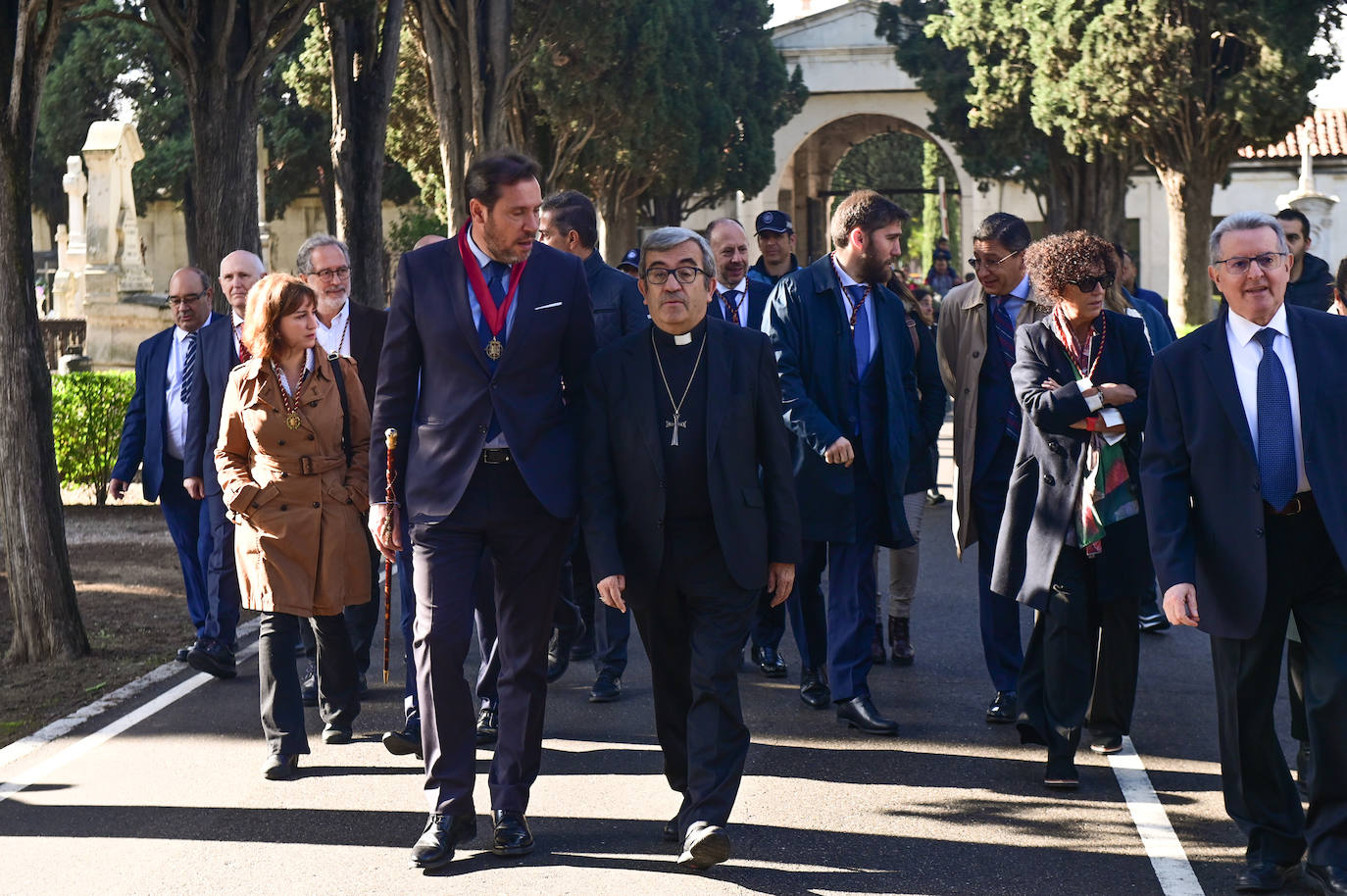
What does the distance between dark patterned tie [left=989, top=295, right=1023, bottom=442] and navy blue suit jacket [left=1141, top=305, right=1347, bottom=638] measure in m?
2.04

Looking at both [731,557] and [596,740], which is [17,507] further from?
[731,557]

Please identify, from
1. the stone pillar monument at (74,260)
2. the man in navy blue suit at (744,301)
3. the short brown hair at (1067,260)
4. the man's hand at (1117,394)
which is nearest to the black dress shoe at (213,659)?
the man in navy blue suit at (744,301)

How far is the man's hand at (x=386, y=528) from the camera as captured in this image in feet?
19.1

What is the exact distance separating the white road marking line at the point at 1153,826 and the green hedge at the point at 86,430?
10.5 meters

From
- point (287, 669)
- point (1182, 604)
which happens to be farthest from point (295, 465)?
point (1182, 604)

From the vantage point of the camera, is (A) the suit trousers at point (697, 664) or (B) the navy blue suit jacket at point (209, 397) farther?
(B) the navy blue suit jacket at point (209, 397)

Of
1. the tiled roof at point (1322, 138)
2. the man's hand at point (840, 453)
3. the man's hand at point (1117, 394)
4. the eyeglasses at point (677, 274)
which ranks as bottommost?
the man's hand at point (840, 453)

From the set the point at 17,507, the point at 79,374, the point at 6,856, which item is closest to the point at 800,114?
the point at 79,374

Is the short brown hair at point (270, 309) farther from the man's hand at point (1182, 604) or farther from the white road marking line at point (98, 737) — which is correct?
the man's hand at point (1182, 604)

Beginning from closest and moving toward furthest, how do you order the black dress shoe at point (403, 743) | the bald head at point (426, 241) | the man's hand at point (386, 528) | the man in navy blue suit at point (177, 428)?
the man's hand at point (386, 528)
the bald head at point (426, 241)
the black dress shoe at point (403, 743)
the man in navy blue suit at point (177, 428)

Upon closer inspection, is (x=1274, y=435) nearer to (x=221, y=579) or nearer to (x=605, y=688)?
(x=605, y=688)

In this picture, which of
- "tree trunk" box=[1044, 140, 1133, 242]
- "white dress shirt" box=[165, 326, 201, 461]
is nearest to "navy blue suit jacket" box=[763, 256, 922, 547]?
"white dress shirt" box=[165, 326, 201, 461]

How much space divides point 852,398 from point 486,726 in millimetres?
2067

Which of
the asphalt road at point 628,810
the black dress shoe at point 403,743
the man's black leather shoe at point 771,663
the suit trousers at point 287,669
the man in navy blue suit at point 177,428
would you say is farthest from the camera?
the man in navy blue suit at point 177,428
